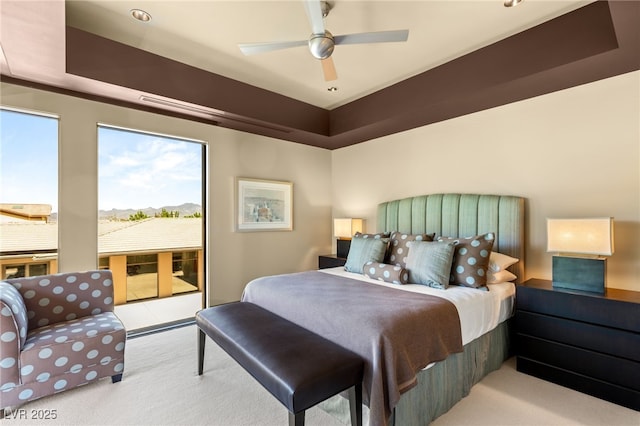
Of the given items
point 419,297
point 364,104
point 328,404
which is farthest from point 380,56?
point 328,404

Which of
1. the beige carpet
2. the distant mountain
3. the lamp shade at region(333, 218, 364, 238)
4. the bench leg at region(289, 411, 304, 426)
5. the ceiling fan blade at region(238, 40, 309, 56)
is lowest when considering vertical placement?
the beige carpet

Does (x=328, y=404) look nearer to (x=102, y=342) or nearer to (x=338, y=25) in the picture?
(x=102, y=342)

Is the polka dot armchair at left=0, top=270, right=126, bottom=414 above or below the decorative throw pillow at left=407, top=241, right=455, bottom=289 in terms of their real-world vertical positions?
below

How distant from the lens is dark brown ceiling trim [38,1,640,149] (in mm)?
2268

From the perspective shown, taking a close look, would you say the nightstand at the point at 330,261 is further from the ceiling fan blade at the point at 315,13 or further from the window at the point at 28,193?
the window at the point at 28,193

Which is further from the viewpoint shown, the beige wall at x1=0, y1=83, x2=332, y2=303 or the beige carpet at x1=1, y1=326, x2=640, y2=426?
the beige wall at x1=0, y1=83, x2=332, y2=303

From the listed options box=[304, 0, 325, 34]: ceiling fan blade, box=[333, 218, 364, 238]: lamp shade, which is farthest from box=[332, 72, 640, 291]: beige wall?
box=[304, 0, 325, 34]: ceiling fan blade

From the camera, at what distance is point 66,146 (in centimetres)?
301

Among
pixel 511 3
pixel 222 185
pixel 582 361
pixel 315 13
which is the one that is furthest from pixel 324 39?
pixel 582 361

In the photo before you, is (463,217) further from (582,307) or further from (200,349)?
(200,349)

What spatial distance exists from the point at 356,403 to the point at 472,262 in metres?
1.68

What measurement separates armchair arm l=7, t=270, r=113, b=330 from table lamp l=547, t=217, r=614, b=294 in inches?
156

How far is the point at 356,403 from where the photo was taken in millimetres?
1651

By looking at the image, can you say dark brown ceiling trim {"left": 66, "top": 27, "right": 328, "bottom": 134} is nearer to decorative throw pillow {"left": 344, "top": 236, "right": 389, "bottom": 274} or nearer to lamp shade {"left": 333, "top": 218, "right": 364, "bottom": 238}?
lamp shade {"left": 333, "top": 218, "right": 364, "bottom": 238}
